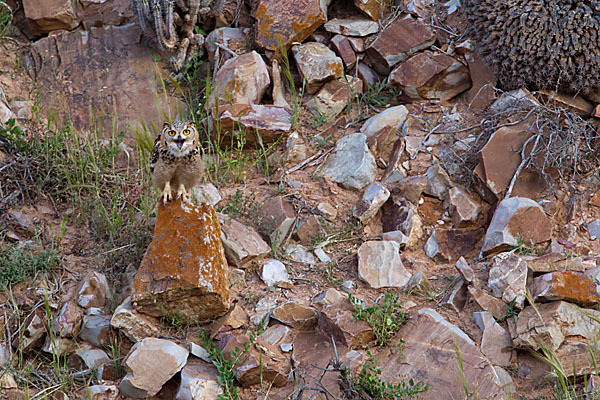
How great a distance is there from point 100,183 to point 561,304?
382 cm

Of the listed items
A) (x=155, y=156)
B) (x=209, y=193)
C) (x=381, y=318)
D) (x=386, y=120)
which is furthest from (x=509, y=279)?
(x=155, y=156)

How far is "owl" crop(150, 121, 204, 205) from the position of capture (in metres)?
4.42

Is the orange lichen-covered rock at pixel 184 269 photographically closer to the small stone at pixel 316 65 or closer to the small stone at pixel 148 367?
the small stone at pixel 148 367

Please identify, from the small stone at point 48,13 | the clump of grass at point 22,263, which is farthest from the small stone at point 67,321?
the small stone at point 48,13

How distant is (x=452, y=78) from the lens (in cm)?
608

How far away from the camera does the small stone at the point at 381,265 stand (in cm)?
471

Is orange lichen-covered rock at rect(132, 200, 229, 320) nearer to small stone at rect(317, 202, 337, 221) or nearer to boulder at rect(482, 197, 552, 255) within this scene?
small stone at rect(317, 202, 337, 221)

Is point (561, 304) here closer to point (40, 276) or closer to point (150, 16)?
point (40, 276)

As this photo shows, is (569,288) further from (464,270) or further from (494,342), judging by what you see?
(464,270)

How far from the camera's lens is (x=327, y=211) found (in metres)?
5.29

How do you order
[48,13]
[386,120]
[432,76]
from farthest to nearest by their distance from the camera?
1. [48,13]
2. [432,76]
3. [386,120]

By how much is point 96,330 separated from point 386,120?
10.2 ft

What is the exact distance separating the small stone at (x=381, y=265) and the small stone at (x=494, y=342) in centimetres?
72

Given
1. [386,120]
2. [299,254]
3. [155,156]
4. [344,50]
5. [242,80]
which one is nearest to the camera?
[155,156]
